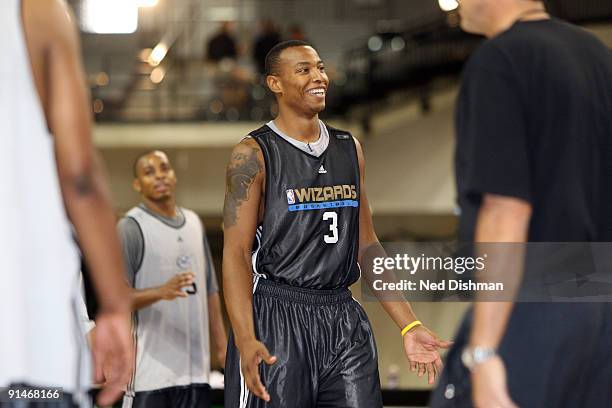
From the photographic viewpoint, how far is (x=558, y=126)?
2596mm

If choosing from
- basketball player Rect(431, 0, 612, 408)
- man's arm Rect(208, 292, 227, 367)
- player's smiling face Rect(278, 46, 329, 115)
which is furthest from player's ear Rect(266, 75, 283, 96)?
basketball player Rect(431, 0, 612, 408)

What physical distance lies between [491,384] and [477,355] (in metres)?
0.07

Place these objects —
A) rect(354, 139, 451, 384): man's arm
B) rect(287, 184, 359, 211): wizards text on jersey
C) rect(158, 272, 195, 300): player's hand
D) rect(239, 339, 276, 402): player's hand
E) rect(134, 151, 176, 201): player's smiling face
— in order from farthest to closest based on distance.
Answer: rect(134, 151, 176, 201): player's smiling face < rect(158, 272, 195, 300): player's hand < rect(287, 184, 359, 211): wizards text on jersey < rect(354, 139, 451, 384): man's arm < rect(239, 339, 276, 402): player's hand

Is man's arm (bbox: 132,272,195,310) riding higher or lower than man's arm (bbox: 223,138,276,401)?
lower

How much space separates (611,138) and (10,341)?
1.45 meters

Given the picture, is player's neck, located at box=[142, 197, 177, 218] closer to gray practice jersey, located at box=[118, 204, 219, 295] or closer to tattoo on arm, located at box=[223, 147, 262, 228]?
gray practice jersey, located at box=[118, 204, 219, 295]

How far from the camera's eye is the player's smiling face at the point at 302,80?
4.54 m

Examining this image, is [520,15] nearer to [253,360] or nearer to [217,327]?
[253,360]

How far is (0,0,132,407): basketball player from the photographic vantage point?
7.98 ft

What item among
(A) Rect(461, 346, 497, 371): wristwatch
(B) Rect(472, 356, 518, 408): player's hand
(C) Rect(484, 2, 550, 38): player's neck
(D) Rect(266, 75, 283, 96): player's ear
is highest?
(C) Rect(484, 2, 550, 38): player's neck

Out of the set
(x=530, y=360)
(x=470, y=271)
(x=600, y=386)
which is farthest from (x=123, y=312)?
(x=470, y=271)

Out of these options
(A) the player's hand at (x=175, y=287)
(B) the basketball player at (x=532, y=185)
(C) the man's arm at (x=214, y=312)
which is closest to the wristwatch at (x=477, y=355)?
(B) the basketball player at (x=532, y=185)

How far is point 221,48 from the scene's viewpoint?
47.2 ft

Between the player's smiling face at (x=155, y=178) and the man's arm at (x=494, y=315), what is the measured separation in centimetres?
366
